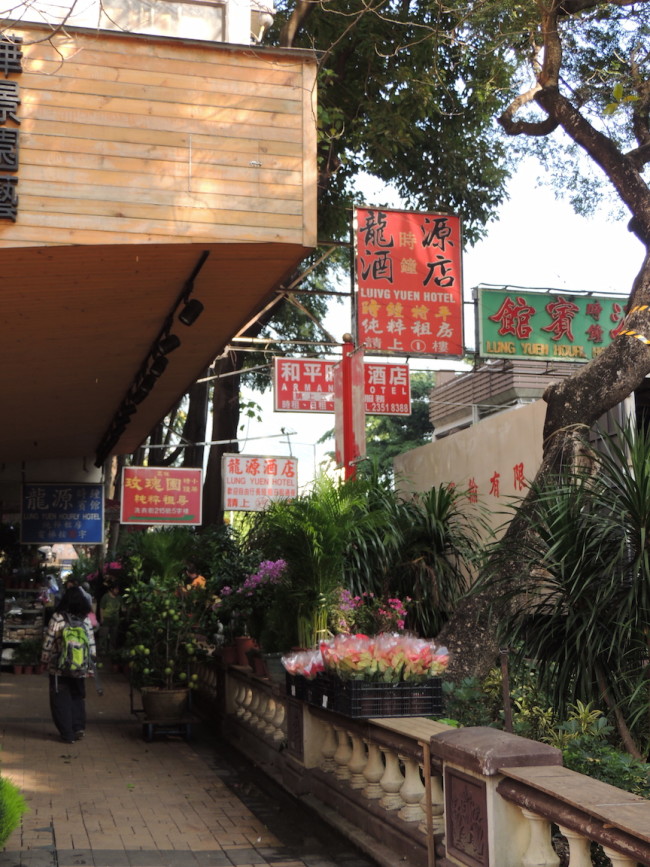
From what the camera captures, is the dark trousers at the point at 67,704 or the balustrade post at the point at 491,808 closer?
the balustrade post at the point at 491,808

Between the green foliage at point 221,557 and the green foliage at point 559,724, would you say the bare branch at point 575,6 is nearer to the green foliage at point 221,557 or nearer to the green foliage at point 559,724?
the green foliage at point 559,724

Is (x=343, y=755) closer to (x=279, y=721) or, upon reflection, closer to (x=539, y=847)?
(x=279, y=721)

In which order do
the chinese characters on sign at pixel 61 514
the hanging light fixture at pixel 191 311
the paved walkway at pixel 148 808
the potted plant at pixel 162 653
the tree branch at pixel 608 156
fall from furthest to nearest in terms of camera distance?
the chinese characters on sign at pixel 61 514
the potted plant at pixel 162 653
the tree branch at pixel 608 156
the hanging light fixture at pixel 191 311
the paved walkway at pixel 148 808

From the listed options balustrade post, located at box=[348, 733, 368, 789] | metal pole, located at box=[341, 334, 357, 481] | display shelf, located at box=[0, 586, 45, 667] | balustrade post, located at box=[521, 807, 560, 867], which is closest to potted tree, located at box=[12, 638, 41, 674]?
display shelf, located at box=[0, 586, 45, 667]

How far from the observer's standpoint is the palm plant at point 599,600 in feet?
19.1

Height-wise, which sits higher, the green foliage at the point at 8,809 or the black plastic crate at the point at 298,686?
the black plastic crate at the point at 298,686

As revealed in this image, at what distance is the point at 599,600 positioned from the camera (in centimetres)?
589

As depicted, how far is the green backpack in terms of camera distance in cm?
890

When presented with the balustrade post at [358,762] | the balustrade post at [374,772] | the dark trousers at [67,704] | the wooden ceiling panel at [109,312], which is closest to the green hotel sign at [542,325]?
the wooden ceiling panel at [109,312]

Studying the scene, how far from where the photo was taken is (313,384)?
1288 cm

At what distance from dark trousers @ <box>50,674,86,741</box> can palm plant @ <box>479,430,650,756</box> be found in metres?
4.54

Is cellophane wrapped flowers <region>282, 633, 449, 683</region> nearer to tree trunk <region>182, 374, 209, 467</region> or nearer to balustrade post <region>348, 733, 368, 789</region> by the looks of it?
balustrade post <region>348, 733, 368, 789</region>

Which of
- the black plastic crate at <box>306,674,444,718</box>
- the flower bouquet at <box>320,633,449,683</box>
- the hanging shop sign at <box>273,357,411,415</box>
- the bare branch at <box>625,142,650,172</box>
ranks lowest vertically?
the black plastic crate at <box>306,674,444,718</box>

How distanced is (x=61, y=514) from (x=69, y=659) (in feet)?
20.5
